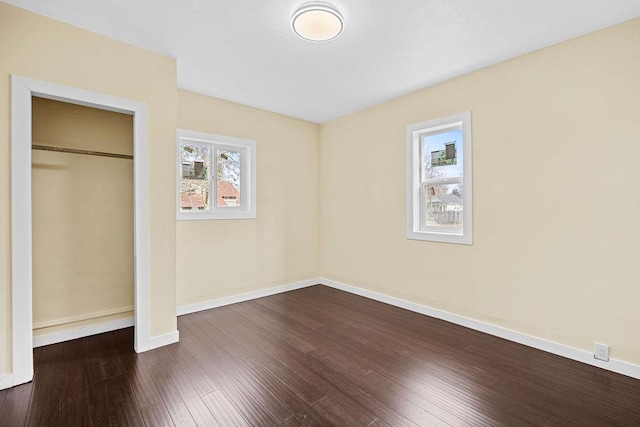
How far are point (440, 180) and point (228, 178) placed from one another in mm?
2710

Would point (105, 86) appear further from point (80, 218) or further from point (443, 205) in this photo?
point (443, 205)

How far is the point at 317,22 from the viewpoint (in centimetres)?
217

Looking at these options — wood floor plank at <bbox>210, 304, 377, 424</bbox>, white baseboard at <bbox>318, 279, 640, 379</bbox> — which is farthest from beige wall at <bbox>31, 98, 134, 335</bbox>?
white baseboard at <bbox>318, 279, 640, 379</bbox>

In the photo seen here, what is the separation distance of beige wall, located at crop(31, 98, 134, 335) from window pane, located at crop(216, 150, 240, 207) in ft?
3.35

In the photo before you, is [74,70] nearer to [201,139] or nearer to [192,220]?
[201,139]

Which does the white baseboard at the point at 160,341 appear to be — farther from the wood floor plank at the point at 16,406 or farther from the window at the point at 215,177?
the window at the point at 215,177

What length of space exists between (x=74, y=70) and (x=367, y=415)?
3270 mm

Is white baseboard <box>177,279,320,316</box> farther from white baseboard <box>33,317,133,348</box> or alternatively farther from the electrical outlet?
the electrical outlet

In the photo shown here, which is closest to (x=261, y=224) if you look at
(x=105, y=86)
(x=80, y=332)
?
(x=80, y=332)

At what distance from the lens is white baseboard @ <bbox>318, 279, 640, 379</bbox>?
2269 mm

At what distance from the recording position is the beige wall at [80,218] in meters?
2.77

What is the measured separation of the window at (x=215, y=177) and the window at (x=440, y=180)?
7.03 feet

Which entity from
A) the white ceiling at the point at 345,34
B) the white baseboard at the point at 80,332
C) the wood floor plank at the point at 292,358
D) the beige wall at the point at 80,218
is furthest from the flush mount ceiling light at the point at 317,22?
the white baseboard at the point at 80,332

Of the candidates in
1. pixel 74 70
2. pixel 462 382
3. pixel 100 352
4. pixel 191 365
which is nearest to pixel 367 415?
pixel 462 382
